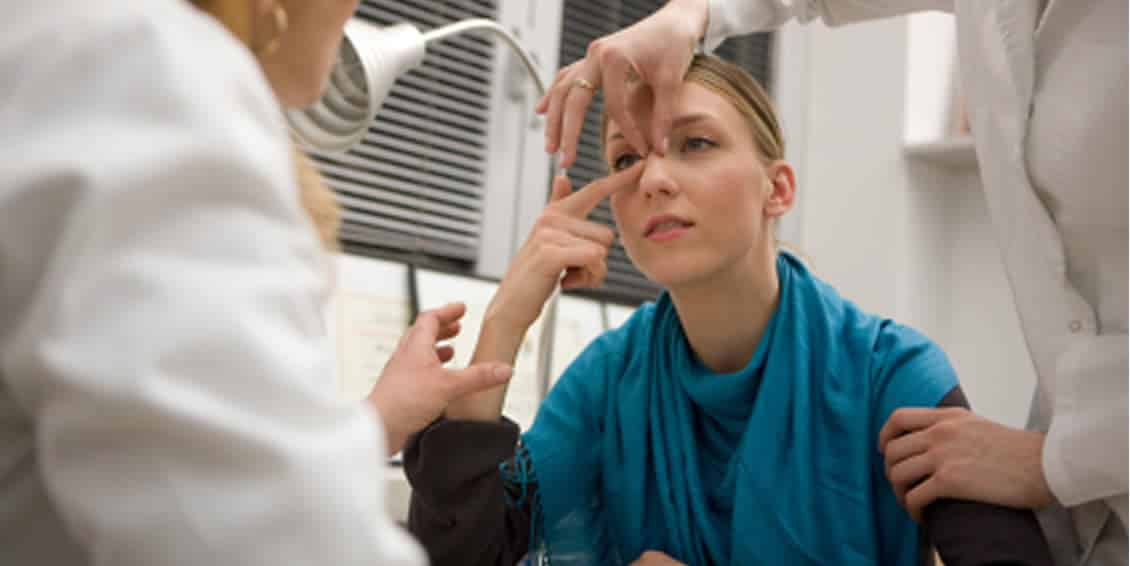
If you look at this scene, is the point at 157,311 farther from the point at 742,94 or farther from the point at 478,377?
the point at 742,94

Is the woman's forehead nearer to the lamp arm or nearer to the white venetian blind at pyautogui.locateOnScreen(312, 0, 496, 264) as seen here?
the lamp arm

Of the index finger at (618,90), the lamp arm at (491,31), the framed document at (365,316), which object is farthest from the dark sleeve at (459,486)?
the framed document at (365,316)

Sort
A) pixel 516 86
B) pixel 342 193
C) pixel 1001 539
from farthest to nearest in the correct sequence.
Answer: pixel 516 86 < pixel 342 193 < pixel 1001 539

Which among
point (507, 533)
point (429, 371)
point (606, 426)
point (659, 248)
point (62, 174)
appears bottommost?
point (507, 533)

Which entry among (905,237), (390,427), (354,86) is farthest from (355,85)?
(905,237)

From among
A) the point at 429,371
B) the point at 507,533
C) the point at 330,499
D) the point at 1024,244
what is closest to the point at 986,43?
the point at 1024,244

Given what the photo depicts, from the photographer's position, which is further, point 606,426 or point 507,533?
point 606,426

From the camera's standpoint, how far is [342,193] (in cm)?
→ 232

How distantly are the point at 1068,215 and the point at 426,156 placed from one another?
66.2 inches

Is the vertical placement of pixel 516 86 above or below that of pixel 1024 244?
above

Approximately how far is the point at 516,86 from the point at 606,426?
1.37m

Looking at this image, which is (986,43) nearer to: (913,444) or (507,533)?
(913,444)

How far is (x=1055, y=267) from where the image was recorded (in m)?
1.00

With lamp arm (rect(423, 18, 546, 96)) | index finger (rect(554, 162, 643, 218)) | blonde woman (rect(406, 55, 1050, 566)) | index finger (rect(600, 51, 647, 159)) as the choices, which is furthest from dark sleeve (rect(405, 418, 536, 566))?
lamp arm (rect(423, 18, 546, 96))
